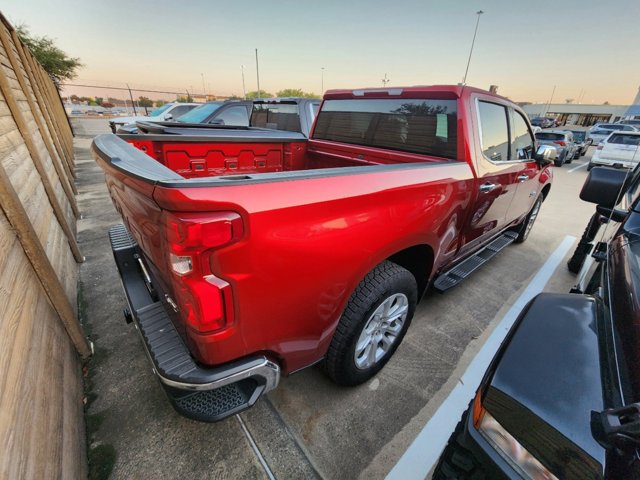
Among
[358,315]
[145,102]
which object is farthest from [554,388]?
[145,102]

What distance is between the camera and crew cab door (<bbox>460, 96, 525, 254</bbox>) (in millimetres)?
2562

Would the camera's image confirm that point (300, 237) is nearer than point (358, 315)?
Yes

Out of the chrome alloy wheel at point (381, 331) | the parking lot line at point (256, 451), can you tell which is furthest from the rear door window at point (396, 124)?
the parking lot line at point (256, 451)

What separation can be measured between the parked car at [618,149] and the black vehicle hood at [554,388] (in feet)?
46.0

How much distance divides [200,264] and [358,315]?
1.08 m

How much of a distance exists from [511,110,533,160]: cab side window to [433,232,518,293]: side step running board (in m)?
1.05

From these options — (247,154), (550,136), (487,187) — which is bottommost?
(550,136)

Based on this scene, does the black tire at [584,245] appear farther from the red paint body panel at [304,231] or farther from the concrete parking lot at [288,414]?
the red paint body panel at [304,231]

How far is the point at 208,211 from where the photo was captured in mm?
1100

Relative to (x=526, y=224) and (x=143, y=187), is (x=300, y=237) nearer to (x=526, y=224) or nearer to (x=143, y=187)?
(x=143, y=187)

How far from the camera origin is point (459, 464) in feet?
3.46

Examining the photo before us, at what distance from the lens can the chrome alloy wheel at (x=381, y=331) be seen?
6.91 feet

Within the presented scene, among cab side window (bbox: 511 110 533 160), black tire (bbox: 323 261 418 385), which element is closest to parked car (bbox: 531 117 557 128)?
cab side window (bbox: 511 110 533 160)

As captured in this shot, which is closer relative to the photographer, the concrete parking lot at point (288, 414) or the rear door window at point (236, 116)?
the concrete parking lot at point (288, 414)
